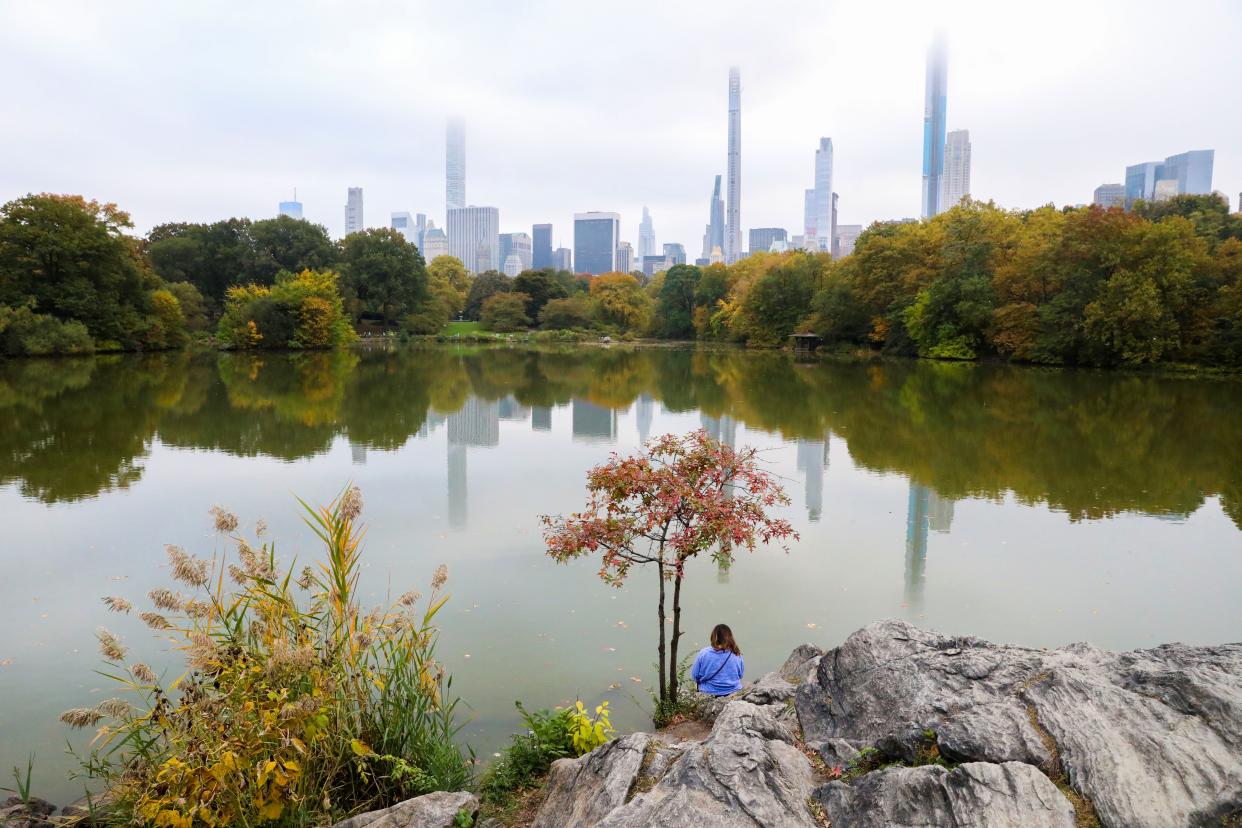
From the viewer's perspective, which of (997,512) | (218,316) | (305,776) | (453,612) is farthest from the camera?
(218,316)

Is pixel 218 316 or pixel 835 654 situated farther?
pixel 218 316

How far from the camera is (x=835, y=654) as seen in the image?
4.43m

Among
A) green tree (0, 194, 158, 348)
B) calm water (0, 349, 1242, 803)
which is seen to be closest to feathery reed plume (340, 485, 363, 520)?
calm water (0, 349, 1242, 803)

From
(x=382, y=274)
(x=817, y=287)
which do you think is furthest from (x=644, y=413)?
(x=382, y=274)

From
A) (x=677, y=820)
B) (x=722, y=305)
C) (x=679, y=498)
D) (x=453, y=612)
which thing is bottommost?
(x=453, y=612)

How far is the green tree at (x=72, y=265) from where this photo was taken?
3494 centimetres

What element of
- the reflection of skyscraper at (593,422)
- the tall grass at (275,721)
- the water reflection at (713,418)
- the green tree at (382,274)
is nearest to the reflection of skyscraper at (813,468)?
the water reflection at (713,418)

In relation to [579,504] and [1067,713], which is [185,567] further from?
[579,504]

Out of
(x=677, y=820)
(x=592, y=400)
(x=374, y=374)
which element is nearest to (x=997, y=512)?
(x=677, y=820)

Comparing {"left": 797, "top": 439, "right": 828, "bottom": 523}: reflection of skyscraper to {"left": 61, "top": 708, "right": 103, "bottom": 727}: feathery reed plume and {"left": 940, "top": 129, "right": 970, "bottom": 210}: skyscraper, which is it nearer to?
{"left": 61, "top": 708, "right": 103, "bottom": 727}: feathery reed plume

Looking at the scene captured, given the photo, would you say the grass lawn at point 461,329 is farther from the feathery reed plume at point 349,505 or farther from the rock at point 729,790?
the rock at point 729,790

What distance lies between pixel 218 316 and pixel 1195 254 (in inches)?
2223

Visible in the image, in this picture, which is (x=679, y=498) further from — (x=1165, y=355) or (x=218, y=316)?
(x=218, y=316)

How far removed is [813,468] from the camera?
43.6ft
